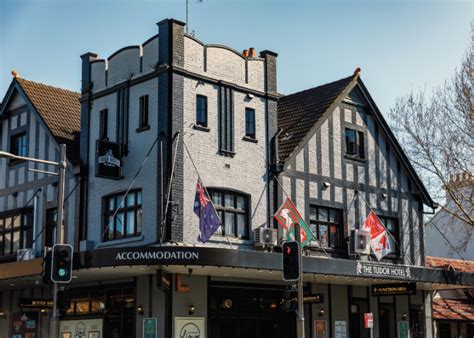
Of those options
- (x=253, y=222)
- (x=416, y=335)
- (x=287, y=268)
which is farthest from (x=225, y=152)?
(x=416, y=335)

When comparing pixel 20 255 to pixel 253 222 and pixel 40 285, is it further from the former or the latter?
pixel 253 222

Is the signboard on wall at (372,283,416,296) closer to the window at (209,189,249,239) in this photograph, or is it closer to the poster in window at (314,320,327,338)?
the poster in window at (314,320,327,338)

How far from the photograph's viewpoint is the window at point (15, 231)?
98.4 ft

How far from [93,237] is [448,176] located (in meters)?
15.9

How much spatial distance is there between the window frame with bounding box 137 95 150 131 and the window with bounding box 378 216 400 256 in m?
10.9

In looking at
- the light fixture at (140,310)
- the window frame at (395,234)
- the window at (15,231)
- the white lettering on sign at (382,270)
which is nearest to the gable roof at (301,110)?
the white lettering on sign at (382,270)

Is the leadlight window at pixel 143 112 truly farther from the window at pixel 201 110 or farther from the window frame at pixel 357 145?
the window frame at pixel 357 145

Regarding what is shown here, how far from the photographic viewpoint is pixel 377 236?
97.0 ft

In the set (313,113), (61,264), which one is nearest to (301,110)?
(313,113)

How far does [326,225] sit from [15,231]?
38.1ft

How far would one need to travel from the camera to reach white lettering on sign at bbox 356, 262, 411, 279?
2716 cm

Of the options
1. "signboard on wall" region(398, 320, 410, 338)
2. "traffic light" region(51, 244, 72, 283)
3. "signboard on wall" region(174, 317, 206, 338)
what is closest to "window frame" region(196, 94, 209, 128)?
"signboard on wall" region(174, 317, 206, 338)

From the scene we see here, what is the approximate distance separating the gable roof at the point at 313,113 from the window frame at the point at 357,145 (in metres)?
1.17

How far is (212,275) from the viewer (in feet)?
84.3
